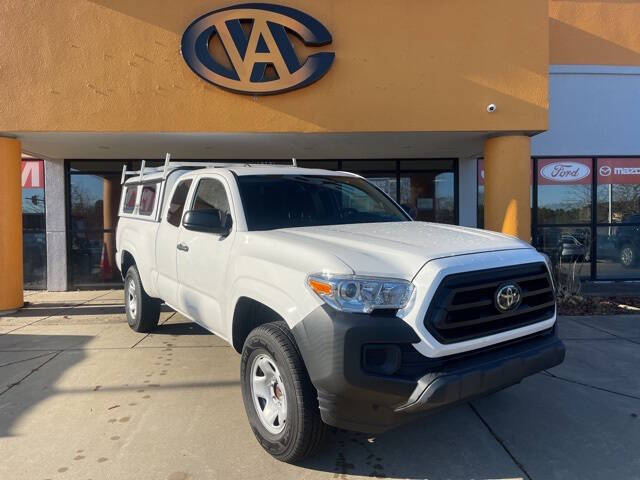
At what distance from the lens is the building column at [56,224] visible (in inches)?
405

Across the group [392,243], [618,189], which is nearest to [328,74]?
[392,243]

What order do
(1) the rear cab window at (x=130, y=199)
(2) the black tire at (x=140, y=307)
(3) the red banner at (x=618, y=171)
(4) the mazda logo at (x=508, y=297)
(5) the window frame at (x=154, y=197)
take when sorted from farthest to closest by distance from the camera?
1. (3) the red banner at (x=618, y=171)
2. (1) the rear cab window at (x=130, y=199)
3. (2) the black tire at (x=140, y=307)
4. (5) the window frame at (x=154, y=197)
5. (4) the mazda logo at (x=508, y=297)

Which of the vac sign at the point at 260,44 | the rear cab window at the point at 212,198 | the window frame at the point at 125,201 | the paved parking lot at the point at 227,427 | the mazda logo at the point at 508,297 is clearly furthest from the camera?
the vac sign at the point at 260,44

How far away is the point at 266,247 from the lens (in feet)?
11.0

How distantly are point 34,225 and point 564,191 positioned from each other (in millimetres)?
11796

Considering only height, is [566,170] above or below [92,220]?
above

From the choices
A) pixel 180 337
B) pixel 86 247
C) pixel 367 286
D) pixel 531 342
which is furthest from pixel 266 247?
pixel 86 247

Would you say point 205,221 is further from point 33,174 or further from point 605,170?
point 605,170

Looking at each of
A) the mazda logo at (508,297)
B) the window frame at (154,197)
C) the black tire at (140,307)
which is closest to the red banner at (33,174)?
the window frame at (154,197)

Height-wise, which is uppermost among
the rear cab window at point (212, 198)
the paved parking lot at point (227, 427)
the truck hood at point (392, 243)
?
the rear cab window at point (212, 198)

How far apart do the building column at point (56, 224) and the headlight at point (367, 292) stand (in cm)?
952

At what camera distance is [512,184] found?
8023mm

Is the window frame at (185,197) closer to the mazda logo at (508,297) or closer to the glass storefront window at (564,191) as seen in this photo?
the mazda logo at (508,297)

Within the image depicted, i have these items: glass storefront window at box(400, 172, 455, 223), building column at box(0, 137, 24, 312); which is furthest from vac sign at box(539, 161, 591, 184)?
building column at box(0, 137, 24, 312)
